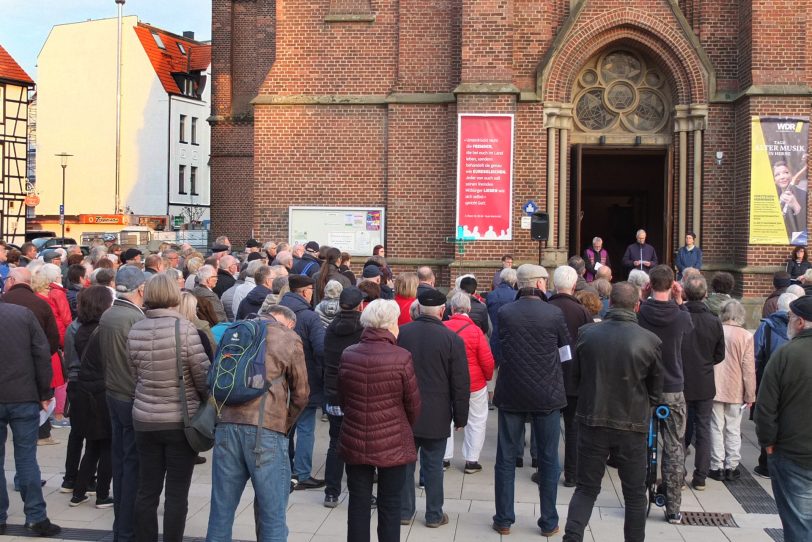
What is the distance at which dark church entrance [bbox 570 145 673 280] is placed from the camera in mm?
23984

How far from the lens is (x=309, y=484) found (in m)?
8.47

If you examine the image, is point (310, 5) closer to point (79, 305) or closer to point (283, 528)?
point (79, 305)

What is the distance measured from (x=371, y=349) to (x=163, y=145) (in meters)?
48.0

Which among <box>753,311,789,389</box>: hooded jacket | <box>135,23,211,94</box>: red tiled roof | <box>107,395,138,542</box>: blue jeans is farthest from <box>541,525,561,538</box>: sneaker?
<box>135,23,211,94</box>: red tiled roof

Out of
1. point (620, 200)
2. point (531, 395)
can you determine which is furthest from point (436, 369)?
point (620, 200)

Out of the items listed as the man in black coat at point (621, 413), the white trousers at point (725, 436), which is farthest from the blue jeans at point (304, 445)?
the white trousers at point (725, 436)

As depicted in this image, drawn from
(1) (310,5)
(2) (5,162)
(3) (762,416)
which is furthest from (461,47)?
(2) (5,162)

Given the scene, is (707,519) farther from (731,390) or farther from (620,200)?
(620,200)

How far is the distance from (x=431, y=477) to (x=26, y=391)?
3.07 meters

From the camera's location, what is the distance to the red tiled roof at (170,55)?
51.9 meters

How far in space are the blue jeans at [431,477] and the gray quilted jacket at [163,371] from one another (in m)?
1.95

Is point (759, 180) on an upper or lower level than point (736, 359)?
upper

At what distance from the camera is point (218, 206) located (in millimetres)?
26562

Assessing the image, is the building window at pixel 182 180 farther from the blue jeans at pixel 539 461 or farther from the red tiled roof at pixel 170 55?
the blue jeans at pixel 539 461
